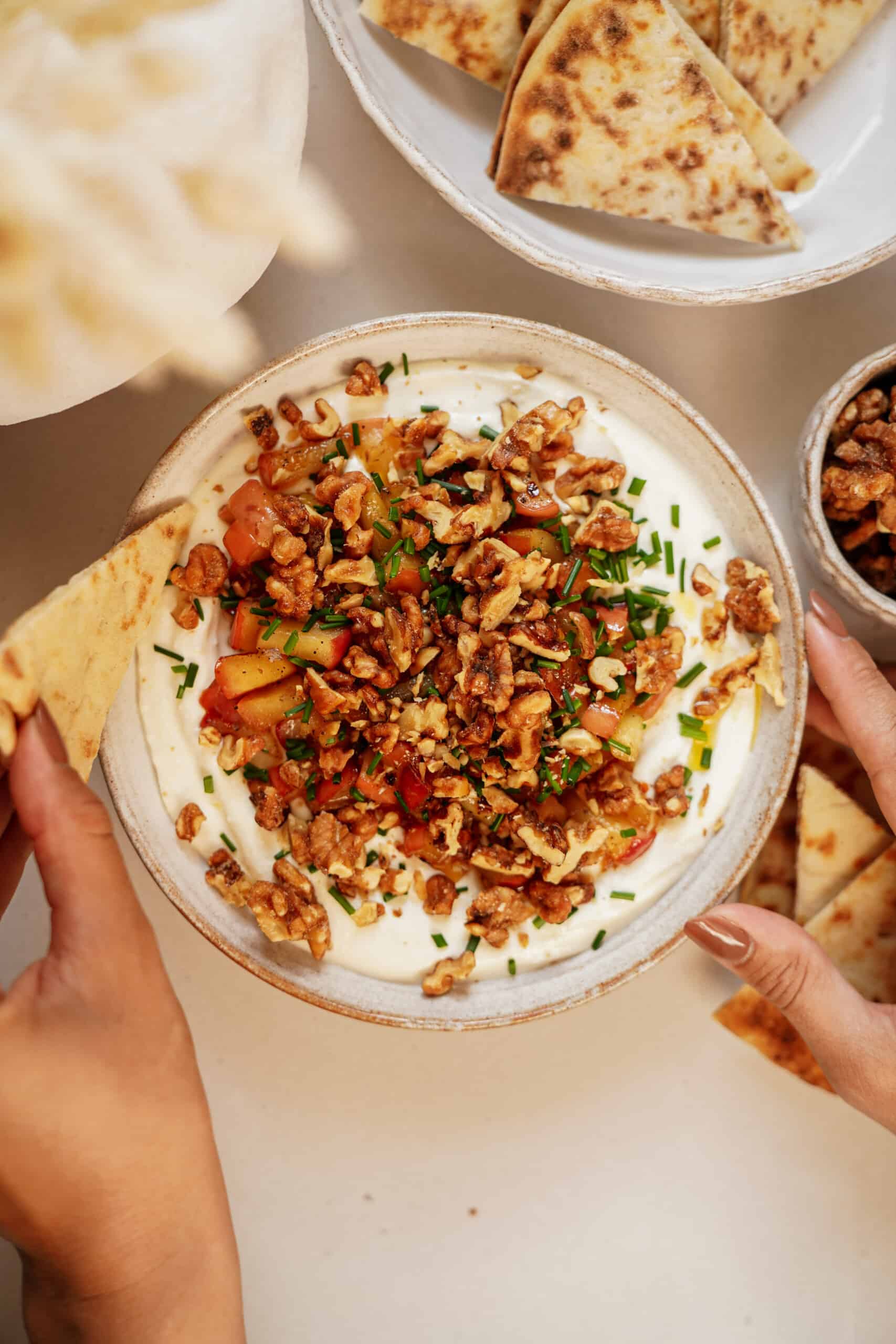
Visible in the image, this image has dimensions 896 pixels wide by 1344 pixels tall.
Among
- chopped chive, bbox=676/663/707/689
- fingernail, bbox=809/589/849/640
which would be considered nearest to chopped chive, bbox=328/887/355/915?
chopped chive, bbox=676/663/707/689

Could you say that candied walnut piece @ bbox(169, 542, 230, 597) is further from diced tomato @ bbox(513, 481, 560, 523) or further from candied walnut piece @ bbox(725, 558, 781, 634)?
candied walnut piece @ bbox(725, 558, 781, 634)

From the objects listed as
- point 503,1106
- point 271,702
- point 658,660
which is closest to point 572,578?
point 658,660

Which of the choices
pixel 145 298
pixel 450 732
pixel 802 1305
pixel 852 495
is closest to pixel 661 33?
pixel 852 495

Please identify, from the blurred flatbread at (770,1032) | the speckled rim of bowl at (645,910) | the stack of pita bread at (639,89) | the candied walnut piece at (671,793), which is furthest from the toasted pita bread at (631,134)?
the blurred flatbread at (770,1032)

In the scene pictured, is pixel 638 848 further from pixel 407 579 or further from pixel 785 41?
pixel 785 41

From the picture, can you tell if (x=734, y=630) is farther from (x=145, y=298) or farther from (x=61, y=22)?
(x=61, y=22)

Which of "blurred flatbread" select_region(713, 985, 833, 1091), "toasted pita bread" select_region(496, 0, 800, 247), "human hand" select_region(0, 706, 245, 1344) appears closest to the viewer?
"human hand" select_region(0, 706, 245, 1344)

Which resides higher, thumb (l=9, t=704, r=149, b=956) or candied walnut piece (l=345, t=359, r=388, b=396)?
candied walnut piece (l=345, t=359, r=388, b=396)
